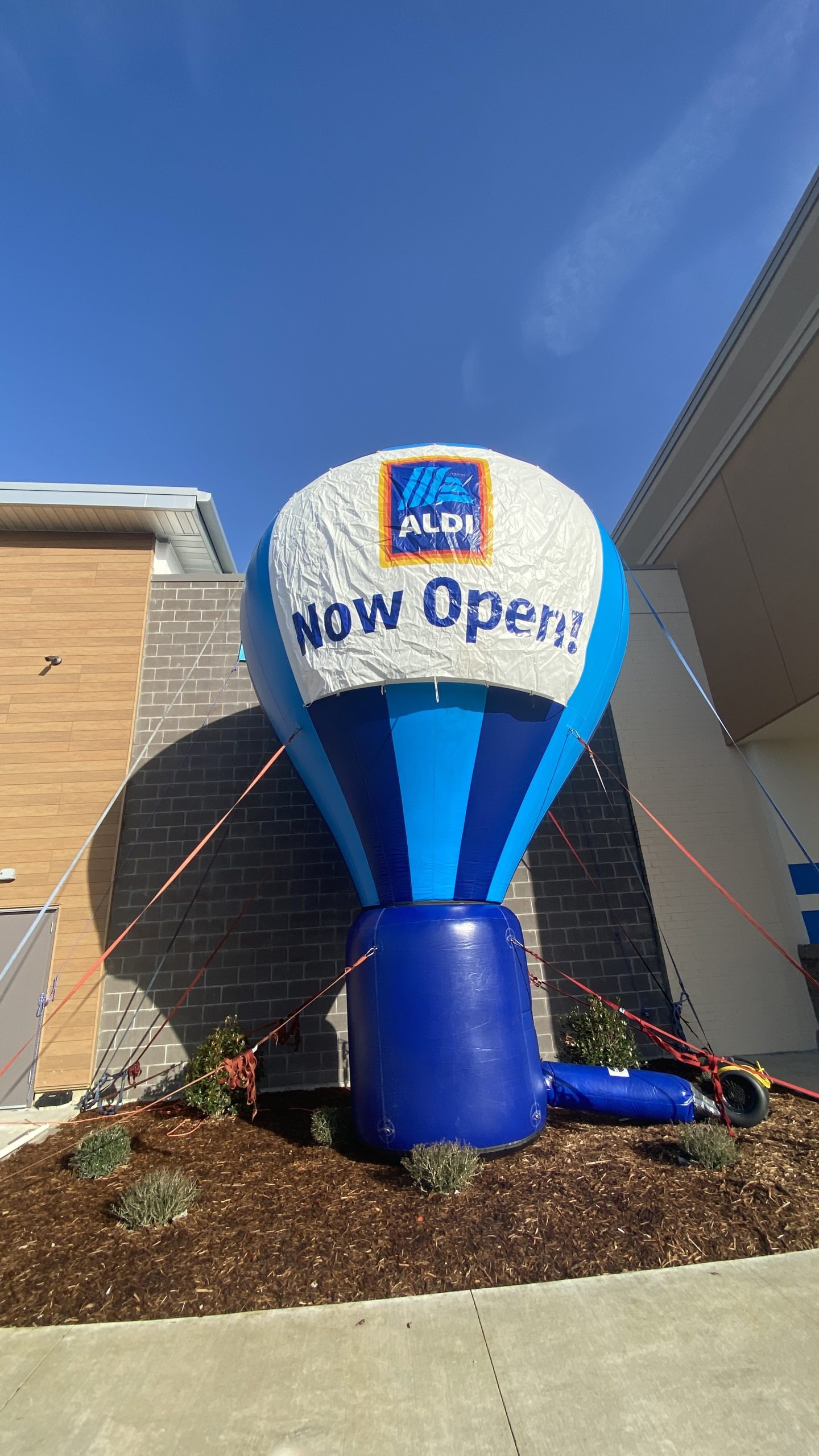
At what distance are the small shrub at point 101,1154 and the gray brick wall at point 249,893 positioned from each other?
2007 millimetres

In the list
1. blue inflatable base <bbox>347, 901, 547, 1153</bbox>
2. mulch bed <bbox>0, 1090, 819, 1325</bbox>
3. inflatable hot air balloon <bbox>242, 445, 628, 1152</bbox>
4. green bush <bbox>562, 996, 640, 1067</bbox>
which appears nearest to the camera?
mulch bed <bbox>0, 1090, 819, 1325</bbox>

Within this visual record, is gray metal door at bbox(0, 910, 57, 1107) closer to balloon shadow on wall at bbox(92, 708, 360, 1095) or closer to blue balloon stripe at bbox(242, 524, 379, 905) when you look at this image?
balloon shadow on wall at bbox(92, 708, 360, 1095)

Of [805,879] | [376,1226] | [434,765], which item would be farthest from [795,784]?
[376,1226]

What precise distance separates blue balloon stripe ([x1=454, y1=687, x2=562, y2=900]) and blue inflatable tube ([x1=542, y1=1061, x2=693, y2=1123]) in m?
1.58

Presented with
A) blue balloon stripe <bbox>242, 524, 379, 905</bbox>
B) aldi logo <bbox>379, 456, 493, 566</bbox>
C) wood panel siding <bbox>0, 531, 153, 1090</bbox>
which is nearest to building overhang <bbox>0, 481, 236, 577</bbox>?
wood panel siding <bbox>0, 531, 153, 1090</bbox>

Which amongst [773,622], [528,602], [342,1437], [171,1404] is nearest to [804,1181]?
[342,1437]

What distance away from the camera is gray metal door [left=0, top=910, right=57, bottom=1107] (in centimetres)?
675

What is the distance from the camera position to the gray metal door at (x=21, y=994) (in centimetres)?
675

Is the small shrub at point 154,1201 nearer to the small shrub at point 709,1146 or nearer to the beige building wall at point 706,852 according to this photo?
the small shrub at point 709,1146

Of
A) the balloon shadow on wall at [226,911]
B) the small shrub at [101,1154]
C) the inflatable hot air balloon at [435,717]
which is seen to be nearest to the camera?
the inflatable hot air balloon at [435,717]

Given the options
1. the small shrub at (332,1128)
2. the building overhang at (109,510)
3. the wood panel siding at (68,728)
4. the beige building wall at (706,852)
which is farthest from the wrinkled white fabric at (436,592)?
the building overhang at (109,510)

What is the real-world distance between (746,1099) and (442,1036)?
2.55 metres

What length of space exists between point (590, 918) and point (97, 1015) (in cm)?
560

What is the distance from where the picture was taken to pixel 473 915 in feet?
15.4
